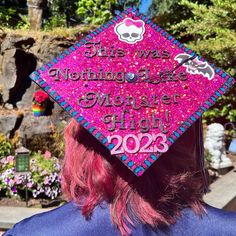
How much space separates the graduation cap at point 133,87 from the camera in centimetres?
125

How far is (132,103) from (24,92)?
Answer: 6.89 m

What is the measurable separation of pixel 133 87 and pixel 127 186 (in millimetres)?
309

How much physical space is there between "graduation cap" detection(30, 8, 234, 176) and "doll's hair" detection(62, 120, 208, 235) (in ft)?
0.13

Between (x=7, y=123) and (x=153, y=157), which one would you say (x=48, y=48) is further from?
(x=153, y=157)

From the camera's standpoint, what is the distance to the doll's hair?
120 centimetres

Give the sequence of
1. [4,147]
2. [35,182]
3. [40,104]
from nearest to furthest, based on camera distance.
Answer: [35,182] → [4,147] → [40,104]

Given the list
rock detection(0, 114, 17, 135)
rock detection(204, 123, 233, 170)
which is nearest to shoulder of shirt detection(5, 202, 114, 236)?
rock detection(204, 123, 233, 170)

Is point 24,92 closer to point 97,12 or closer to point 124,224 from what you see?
point 97,12

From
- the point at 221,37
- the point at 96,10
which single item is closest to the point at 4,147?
the point at 221,37

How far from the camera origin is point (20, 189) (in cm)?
470

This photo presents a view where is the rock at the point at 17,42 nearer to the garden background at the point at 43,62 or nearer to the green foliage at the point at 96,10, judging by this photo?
the garden background at the point at 43,62

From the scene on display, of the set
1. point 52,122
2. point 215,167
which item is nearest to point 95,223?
point 215,167

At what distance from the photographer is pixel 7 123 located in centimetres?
677

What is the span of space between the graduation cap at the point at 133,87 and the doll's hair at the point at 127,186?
0.04m
